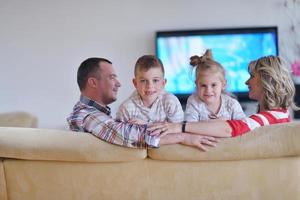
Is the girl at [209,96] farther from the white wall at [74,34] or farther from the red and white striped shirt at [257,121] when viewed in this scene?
the white wall at [74,34]

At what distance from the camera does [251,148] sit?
154 cm

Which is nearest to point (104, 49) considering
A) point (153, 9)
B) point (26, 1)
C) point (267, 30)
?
point (153, 9)

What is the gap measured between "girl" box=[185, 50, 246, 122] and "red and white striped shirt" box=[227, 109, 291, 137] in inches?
15.3

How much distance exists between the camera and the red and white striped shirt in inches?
63.4

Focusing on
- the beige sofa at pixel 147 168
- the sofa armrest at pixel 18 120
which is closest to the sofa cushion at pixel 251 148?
the beige sofa at pixel 147 168

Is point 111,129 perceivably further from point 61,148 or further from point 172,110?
point 172,110

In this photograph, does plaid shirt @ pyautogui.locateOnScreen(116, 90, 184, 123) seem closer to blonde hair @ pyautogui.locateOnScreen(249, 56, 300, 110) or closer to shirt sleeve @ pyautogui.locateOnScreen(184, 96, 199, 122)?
shirt sleeve @ pyautogui.locateOnScreen(184, 96, 199, 122)

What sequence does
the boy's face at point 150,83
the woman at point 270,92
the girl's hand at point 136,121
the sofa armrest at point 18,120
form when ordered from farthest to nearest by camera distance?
the sofa armrest at point 18,120 < the boy's face at point 150,83 < the girl's hand at point 136,121 < the woman at point 270,92

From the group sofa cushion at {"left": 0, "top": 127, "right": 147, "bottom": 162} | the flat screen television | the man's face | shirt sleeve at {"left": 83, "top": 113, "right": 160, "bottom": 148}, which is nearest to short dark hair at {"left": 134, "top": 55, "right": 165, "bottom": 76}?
the man's face

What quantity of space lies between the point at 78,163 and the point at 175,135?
0.39m

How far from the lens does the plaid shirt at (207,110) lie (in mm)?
2194

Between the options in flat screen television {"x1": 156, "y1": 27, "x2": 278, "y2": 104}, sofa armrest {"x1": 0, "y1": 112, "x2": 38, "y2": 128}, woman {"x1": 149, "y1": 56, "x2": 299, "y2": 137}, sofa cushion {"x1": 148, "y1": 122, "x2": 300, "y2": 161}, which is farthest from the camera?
flat screen television {"x1": 156, "y1": 27, "x2": 278, "y2": 104}

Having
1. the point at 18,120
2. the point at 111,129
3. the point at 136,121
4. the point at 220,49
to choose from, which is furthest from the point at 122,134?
the point at 220,49

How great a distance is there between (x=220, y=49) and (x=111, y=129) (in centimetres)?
361
